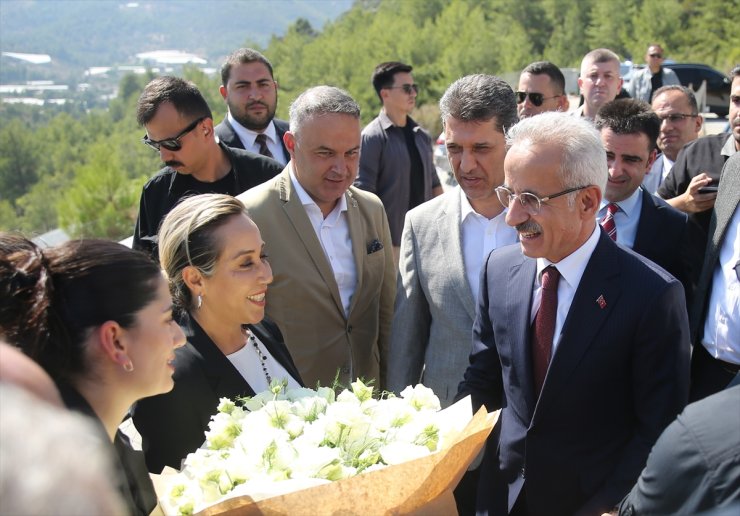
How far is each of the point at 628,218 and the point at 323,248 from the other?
1.47 metres

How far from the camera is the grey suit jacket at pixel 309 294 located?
331cm

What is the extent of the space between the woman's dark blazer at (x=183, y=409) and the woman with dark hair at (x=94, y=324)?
52 centimetres

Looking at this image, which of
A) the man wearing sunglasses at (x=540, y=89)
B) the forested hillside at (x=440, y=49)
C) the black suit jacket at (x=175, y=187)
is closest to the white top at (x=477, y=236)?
Answer: the black suit jacket at (x=175, y=187)

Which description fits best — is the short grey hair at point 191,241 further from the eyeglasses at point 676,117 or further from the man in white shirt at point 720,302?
the eyeglasses at point 676,117

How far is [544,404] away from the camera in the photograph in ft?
7.52

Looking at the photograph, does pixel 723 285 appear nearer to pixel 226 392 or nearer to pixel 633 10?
pixel 226 392

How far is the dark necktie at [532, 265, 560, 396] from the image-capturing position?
2.34 metres

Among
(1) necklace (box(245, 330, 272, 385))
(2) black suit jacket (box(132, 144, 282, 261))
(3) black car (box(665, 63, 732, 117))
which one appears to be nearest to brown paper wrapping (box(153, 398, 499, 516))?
(1) necklace (box(245, 330, 272, 385))

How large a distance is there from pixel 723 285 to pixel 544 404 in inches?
56.7

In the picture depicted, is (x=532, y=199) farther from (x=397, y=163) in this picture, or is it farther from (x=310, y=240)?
(x=397, y=163)

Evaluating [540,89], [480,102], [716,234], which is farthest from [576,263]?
[540,89]

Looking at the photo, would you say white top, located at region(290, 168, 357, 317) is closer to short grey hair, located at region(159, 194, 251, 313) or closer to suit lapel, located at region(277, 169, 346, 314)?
suit lapel, located at region(277, 169, 346, 314)

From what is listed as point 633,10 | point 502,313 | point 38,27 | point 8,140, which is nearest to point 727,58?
point 633,10

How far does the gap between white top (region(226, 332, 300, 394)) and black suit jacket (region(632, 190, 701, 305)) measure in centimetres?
174
